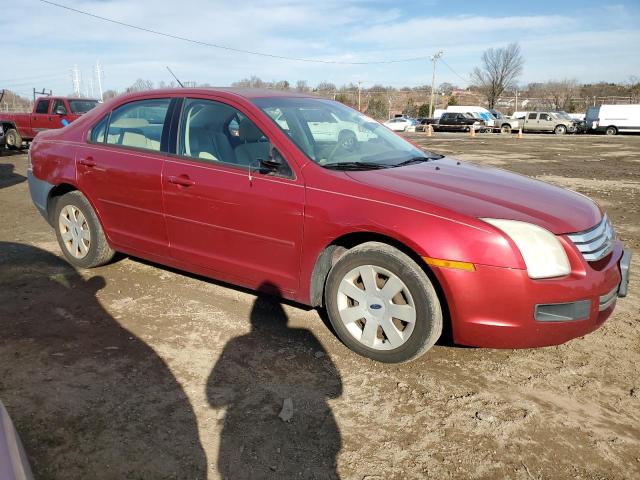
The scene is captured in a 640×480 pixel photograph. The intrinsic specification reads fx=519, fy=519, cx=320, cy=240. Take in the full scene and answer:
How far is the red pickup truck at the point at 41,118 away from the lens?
14.9m

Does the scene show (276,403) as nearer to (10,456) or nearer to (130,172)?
(10,456)

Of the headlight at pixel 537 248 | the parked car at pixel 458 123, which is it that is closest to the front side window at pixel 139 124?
the headlight at pixel 537 248

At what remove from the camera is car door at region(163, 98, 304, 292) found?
339 cm

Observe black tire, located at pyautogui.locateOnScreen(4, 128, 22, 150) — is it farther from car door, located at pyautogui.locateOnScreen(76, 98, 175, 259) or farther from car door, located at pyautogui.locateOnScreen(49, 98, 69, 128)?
car door, located at pyautogui.locateOnScreen(76, 98, 175, 259)

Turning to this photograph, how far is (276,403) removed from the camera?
108 inches

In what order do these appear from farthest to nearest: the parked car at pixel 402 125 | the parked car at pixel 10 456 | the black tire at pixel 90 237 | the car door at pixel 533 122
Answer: the parked car at pixel 402 125 → the car door at pixel 533 122 → the black tire at pixel 90 237 → the parked car at pixel 10 456

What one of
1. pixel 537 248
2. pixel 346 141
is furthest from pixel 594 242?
pixel 346 141

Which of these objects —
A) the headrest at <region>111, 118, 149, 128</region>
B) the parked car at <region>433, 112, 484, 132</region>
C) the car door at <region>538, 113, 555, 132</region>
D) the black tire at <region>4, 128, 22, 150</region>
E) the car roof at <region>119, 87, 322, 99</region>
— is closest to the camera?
the car roof at <region>119, 87, 322, 99</region>

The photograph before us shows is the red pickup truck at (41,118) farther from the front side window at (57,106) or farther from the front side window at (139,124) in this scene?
the front side window at (139,124)

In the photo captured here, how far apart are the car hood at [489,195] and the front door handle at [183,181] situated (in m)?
1.22

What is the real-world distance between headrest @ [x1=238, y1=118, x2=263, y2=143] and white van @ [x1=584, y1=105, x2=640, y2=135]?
37.9 m

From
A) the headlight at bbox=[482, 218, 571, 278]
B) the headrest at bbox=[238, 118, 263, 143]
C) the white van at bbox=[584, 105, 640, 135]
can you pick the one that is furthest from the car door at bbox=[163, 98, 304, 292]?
the white van at bbox=[584, 105, 640, 135]

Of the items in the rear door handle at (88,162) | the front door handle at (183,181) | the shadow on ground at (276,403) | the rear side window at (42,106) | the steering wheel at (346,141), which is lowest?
the shadow on ground at (276,403)

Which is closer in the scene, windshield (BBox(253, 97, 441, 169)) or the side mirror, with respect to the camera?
the side mirror
